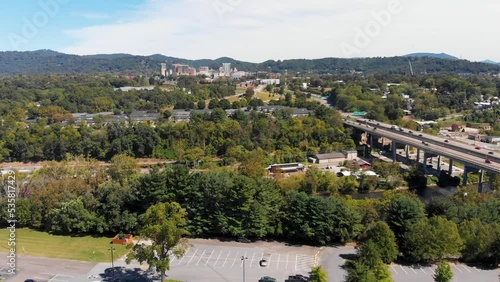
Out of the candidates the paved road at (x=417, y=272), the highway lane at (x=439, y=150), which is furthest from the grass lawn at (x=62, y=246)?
the highway lane at (x=439, y=150)

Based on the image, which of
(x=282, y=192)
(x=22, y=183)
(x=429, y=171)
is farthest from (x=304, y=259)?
(x=429, y=171)

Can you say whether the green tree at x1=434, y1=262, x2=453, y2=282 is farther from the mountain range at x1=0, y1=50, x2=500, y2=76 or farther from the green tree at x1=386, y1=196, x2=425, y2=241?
the mountain range at x1=0, y1=50, x2=500, y2=76

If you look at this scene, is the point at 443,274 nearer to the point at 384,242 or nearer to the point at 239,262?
the point at 384,242

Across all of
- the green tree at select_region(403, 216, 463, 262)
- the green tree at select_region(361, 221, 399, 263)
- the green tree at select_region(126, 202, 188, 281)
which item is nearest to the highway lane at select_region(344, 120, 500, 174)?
the green tree at select_region(403, 216, 463, 262)

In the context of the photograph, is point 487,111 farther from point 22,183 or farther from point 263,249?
point 22,183

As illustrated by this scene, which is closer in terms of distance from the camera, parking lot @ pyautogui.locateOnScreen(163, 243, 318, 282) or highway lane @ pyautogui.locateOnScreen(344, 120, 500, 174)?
parking lot @ pyautogui.locateOnScreen(163, 243, 318, 282)

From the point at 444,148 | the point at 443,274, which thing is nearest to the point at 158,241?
the point at 443,274

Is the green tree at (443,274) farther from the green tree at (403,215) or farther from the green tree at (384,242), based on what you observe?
the green tree at (403,215)
